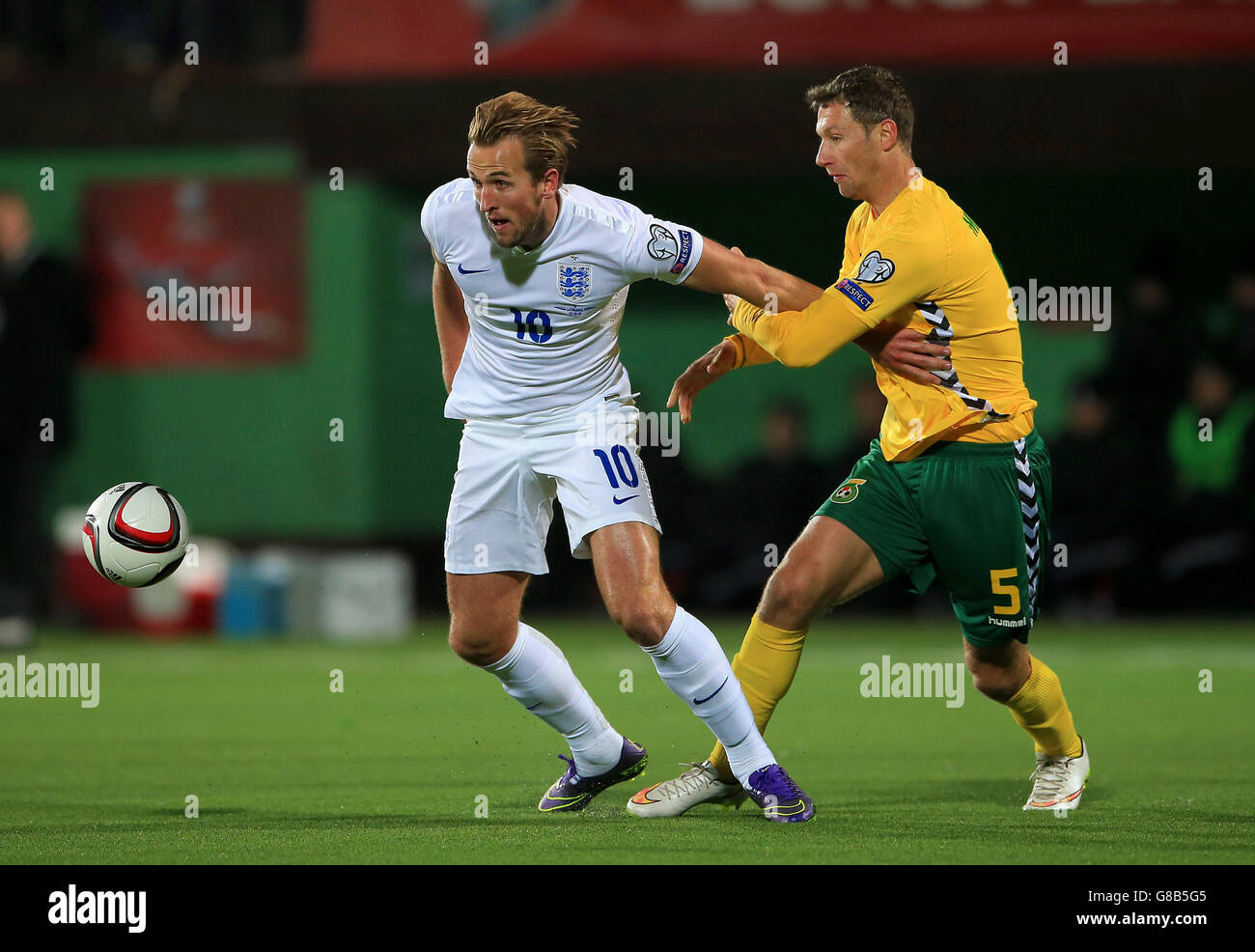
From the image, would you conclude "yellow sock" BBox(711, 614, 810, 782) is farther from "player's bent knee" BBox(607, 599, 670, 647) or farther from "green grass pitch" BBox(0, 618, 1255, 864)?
"player's bent knee" BBox(607, 599, 670, 647)

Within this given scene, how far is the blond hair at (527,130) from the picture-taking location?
Answer: 5.88m

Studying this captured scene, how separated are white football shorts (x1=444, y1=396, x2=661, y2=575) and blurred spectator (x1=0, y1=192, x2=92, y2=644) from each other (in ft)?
22.4

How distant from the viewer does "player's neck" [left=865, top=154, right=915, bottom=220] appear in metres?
6.27

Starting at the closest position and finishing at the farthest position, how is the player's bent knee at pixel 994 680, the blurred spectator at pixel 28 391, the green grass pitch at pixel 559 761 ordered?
the green grass pitch at pixel 559 761
the player's bent knee at pixel 994 680
the blurred spectator at pixel 28 391

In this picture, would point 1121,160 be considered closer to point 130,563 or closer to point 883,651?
point 883,651

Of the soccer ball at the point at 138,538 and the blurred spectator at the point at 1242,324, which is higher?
the blurred spectator at the point at 1242,324

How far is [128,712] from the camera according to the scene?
9.59 meters

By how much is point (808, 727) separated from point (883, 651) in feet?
9.19

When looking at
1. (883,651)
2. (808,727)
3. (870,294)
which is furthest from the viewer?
(883,651)

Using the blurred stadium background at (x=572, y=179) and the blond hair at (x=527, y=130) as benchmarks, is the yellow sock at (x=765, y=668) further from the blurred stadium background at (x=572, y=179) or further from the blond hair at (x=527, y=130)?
the blurred stadium background at (x=572, y=179)

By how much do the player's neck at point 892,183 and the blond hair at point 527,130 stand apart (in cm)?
105

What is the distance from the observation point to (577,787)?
6457 mm

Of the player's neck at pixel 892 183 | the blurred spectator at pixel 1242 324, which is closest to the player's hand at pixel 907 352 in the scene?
the player's neck at pixel 892 183
